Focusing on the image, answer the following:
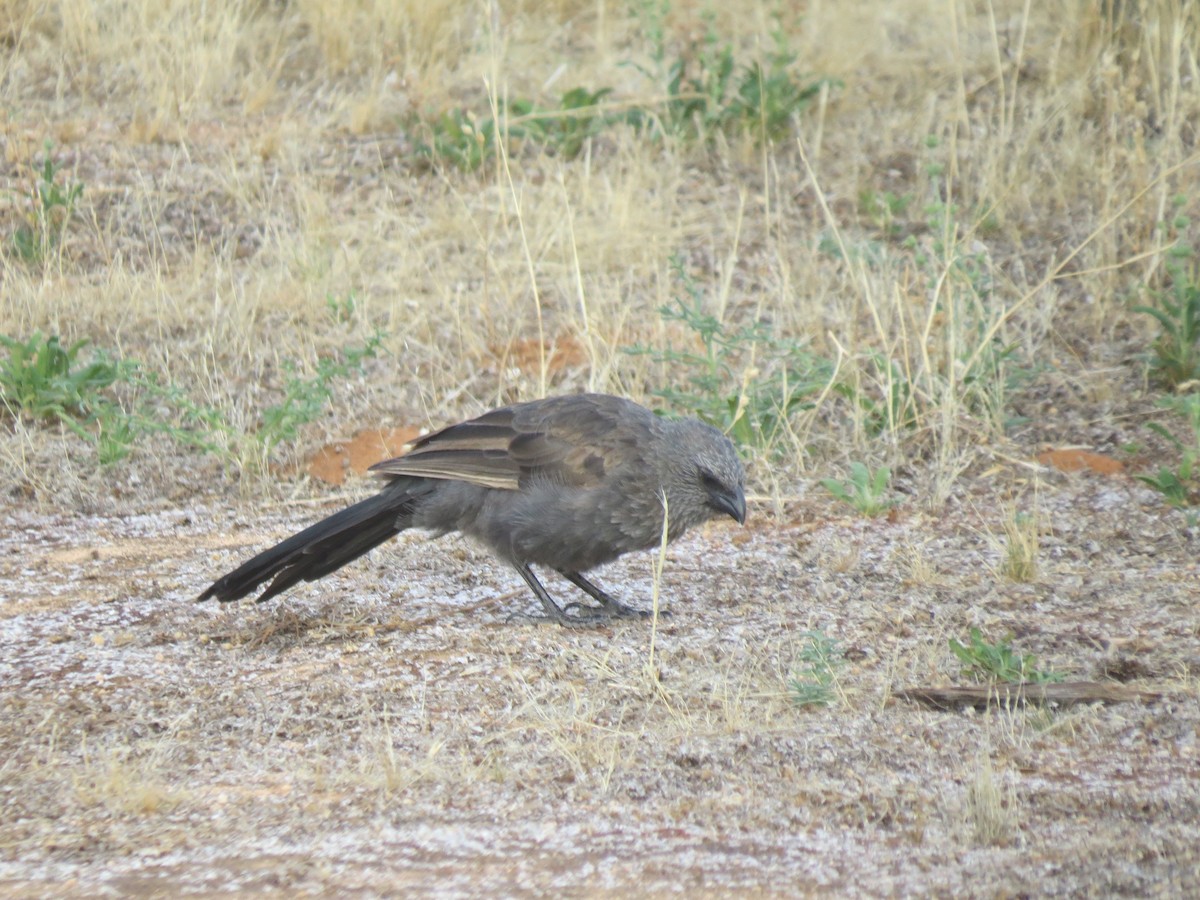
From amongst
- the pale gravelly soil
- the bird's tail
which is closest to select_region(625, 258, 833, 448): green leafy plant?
the pale gravelly soil

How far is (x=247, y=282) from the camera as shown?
8.80 m

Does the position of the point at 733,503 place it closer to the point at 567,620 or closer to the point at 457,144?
the point at 567,620

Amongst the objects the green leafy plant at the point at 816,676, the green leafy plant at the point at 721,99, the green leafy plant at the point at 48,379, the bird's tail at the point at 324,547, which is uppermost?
the green leafy plant at the point at 721,99

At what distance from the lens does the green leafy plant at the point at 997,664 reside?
434 cm

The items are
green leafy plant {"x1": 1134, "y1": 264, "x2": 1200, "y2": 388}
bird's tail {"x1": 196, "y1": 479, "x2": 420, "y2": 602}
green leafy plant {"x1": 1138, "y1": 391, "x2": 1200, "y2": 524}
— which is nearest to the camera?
bird's tail {"x1": 196, "y1": 479, "x2": 420, "y2": 602}

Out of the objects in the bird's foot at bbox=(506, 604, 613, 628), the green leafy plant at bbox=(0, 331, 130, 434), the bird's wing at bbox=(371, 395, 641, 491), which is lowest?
the bird's foot at bbox=(506, 604, 613, 628)

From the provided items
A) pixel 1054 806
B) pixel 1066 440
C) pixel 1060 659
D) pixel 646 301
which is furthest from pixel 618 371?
pixel 1054 806

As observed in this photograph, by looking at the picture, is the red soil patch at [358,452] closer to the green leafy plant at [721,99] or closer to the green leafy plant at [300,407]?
the green leafy plant at [300,407]

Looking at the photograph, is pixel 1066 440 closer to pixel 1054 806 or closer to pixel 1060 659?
pixel 1060 659

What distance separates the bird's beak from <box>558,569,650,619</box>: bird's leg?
50cm

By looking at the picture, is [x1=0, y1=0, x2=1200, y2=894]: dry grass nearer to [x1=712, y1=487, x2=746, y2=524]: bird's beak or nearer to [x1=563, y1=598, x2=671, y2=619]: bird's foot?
[x1=563, y1=598, x2=671, y2=619]: bird's foot

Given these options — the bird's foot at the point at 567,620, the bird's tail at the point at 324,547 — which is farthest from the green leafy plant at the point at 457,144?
the bird's foot at the point at 567,620

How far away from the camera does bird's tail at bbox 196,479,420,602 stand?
524 cm

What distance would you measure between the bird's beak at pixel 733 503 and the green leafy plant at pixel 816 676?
831 mm
